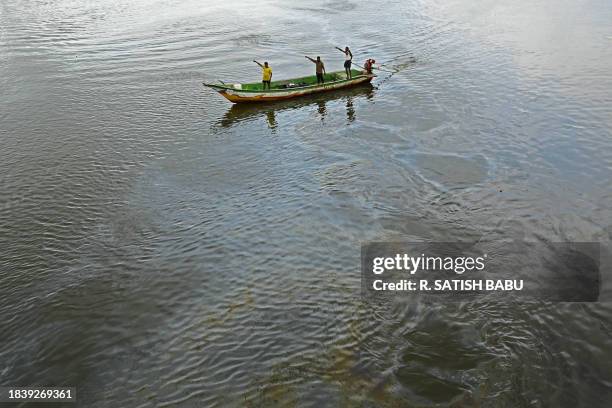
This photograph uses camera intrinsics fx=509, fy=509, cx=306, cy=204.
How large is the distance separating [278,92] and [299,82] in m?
2.22

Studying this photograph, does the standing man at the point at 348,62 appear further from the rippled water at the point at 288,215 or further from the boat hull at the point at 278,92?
the rippled water at the point at 288,215

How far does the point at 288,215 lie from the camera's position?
1869 centimetres

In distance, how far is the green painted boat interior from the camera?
30281mm

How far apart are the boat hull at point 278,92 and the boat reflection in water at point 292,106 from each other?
0.31 metres

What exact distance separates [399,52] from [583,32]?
48.5 feet

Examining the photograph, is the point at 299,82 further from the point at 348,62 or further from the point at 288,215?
the point at 288,215

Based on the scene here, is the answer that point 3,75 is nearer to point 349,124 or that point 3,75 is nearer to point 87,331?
point 349,124

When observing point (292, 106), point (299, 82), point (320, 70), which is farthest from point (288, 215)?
point (320, 70)

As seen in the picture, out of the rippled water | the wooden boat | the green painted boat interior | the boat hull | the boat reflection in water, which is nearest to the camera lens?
the rippled water

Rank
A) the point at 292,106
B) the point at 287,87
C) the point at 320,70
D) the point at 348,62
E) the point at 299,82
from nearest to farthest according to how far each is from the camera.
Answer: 1. the point at 292,106
2. the point at 287,87
3. the point at 320,70
4. the point at 299,82
5. the point at 348,62

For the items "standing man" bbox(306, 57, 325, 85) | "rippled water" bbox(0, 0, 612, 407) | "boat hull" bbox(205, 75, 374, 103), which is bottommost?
"rippled water" bbox(0, 0, 612, 407)

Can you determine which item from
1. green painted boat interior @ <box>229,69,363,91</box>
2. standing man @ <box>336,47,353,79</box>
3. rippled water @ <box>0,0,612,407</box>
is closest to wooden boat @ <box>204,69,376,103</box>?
green painted boat interior @ <box>229,69,363,91</box>

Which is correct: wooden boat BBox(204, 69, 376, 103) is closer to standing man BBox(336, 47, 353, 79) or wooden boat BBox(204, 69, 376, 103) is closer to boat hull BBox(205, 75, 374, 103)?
boat hull BBox(205, 75, 374, 103)

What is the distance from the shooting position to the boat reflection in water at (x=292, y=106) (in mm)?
28297
